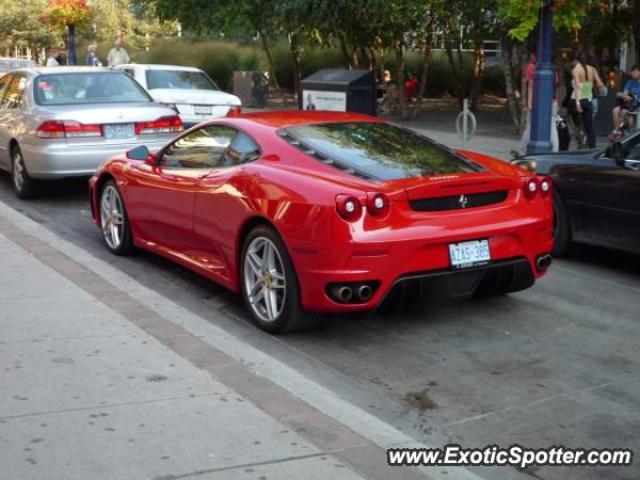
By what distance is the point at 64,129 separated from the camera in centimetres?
1142

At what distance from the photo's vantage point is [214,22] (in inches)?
1084

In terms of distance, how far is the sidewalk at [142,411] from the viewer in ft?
13.8

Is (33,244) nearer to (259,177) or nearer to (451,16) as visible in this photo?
(259,177)

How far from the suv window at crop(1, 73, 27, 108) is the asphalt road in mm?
4872

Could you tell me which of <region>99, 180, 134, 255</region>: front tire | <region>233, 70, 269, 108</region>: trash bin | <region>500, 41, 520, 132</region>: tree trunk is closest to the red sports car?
<region>99, 180, 134, 255</region>: front tire

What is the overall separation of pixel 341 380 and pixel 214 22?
23077 mm

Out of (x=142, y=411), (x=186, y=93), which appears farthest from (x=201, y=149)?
(x=186, y=93)

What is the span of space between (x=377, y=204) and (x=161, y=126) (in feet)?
21.5

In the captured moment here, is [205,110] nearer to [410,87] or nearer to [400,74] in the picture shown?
[400,74]

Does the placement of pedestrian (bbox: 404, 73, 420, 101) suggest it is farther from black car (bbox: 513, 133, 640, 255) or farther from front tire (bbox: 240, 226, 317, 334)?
front tire (bbox: 240, 226, 317, 334)

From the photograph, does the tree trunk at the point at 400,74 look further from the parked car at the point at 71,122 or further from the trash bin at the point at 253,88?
the parked car at the point at 71,122

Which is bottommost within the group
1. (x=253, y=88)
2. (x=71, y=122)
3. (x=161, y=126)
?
(x=253, y=88)

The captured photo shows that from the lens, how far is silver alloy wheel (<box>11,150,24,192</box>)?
39.8 feet

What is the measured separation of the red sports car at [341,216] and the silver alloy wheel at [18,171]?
16.2ft
